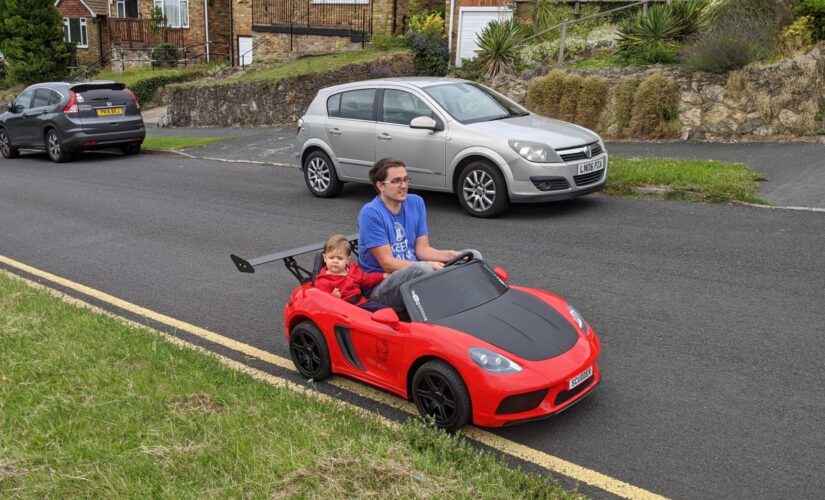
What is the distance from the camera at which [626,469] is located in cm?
462

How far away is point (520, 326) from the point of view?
17.4 ft

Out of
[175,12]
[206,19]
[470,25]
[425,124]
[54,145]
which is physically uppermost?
[175,12]

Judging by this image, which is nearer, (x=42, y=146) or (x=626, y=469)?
(x=626, y=469)

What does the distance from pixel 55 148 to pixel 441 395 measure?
54.8 feet

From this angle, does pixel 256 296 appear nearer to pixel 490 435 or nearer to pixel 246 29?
pixel 490 435

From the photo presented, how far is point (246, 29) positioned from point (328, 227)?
23811mm

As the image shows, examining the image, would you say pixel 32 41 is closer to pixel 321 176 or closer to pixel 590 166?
pixel 321 176

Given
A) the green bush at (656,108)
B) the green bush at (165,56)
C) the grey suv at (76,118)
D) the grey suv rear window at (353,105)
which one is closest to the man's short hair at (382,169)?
the grey suv rear window at (353,105)

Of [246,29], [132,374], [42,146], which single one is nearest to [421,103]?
[132,374]

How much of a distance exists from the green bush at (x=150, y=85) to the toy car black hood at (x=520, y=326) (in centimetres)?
2878

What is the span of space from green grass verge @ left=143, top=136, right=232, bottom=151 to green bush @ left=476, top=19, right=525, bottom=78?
698cm

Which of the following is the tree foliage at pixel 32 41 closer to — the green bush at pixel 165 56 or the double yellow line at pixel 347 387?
the green bush at pixel 165 56

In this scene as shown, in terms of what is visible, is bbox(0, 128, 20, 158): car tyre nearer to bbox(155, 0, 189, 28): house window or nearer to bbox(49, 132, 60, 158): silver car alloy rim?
bbox(49, 132, 60, 158): silver car alloy rim

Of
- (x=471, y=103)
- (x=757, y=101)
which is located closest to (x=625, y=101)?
(x=757, y=101)
